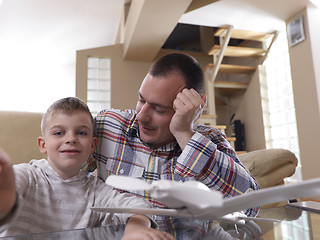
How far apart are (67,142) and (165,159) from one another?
0.35m

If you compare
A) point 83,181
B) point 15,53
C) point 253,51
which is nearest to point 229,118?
point 253,51

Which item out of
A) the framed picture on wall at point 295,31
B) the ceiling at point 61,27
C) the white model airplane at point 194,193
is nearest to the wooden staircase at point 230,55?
the ceiling at point 61,27

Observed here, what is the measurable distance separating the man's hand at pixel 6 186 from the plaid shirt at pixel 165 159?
489 mm

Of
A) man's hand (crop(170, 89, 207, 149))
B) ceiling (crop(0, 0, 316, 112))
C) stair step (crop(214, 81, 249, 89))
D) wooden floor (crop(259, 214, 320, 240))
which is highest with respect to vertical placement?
ceiling (crop(0, 0, 316, 112))

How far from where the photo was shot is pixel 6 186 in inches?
12.6

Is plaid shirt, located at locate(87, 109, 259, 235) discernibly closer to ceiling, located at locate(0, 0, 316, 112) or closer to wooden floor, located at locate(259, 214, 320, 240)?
wooden floor, located at locate(259, 214, 320, 240)

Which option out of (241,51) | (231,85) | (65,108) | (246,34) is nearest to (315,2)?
(246,34)

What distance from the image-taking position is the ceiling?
10.9 feet

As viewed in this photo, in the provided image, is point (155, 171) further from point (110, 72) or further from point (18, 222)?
point (110, 72)

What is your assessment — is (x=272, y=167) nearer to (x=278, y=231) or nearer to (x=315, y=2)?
(x=278, y=231)

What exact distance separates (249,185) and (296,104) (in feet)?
8.81

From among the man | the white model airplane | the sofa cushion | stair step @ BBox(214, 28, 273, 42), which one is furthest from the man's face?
stair step @ BBox(214, 28, 273, 42)

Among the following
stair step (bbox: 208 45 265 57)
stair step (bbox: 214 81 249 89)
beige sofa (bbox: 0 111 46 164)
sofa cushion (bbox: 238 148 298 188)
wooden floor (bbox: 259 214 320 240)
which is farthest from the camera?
stair step (bbox: 214 81 249 89)

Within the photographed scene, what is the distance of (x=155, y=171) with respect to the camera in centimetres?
91
